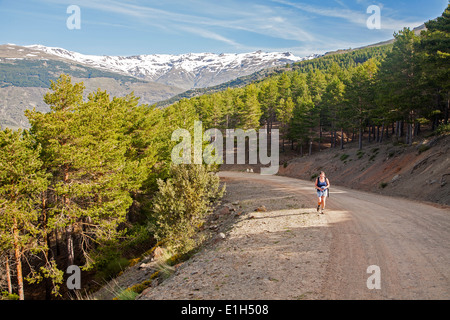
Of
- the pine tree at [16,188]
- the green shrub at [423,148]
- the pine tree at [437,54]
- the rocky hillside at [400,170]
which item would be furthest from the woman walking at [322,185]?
the green shrub at [423,148]

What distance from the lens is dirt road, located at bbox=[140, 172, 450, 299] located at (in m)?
6.33

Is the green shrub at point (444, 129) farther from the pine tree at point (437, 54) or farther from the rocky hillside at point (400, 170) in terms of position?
the pine tree at point (437, 54)

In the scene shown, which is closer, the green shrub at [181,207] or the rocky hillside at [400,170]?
the green shrub at [181,207]

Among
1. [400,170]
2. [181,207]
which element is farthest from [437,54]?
[181,207]

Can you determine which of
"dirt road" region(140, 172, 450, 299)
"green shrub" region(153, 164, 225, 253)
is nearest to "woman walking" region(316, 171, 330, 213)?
"dirt road" region(140, 172, 450, 299)

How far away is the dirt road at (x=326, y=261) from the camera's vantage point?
6328 millimetres

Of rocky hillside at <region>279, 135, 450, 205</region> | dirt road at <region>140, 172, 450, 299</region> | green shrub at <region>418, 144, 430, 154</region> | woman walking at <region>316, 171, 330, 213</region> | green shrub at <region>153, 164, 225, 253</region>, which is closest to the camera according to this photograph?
dirt road at <region>140, 172, 450, 299</region>

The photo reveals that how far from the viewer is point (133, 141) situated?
2673 cm

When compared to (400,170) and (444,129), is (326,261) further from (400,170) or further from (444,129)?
(444,129)

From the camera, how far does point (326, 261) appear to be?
7.99 m

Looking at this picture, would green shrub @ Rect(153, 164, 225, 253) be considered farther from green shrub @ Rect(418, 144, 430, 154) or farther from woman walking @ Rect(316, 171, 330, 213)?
green shrub @ Rect(418, 144, 430, 154)
